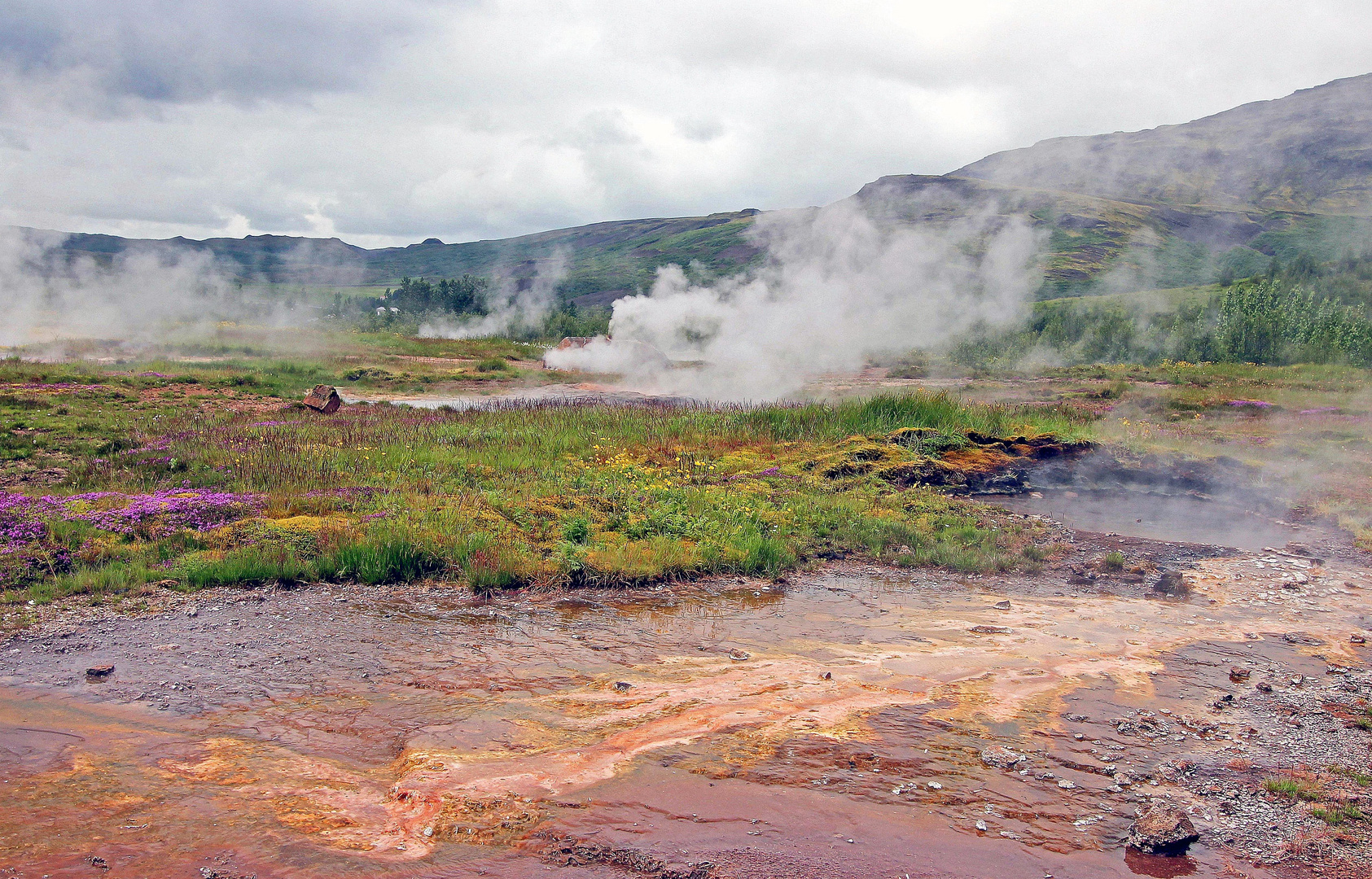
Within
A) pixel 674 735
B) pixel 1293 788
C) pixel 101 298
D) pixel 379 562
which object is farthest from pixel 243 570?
pixel 101 298

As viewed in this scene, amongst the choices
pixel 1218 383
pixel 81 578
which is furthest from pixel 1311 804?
pixel 1218 383

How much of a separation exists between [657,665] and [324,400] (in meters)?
16.8

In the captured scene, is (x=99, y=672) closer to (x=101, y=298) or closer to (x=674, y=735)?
(x=674, y=735)

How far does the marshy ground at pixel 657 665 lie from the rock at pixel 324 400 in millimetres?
6252

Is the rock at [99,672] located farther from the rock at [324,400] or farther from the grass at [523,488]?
the rock at [324,400]

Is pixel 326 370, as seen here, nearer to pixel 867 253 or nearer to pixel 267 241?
pixel 867 253

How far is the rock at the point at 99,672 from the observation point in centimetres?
613

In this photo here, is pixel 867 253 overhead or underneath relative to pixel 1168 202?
underneath

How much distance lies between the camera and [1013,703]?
5887 mm

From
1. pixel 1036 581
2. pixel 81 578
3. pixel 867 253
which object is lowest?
pixel 1036 581

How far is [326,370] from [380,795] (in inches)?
1196

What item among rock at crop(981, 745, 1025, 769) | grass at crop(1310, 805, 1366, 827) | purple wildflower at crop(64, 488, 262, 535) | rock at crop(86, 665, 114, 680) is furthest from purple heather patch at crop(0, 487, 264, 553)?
grass at crop(1310, 805, 1366, 827)

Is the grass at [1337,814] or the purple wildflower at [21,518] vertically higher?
the purple wildflower at [21,518]

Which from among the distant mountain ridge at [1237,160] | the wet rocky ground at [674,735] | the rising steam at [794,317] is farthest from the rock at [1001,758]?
the distant mountain ridge at [1237,160]
